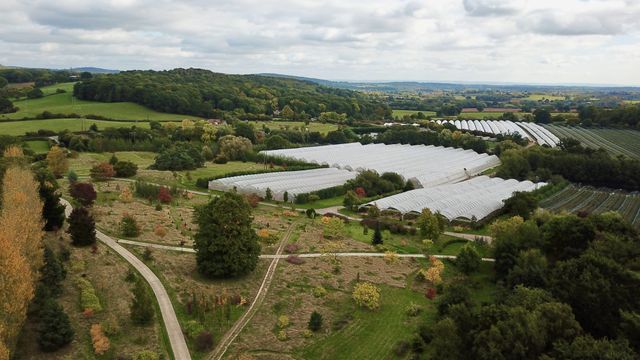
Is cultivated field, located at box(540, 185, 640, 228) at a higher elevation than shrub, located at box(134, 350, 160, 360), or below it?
higher

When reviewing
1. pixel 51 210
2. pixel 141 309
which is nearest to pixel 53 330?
pixel 141 309

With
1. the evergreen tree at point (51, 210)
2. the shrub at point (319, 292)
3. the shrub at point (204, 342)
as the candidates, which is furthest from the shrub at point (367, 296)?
the evergreen tree at point (51, 210)

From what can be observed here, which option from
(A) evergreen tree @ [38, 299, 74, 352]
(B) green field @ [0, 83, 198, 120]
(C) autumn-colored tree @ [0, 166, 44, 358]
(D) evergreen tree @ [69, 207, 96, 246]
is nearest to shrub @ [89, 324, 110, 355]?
(A) evergreen tree @ [38, 299, 74, 352]

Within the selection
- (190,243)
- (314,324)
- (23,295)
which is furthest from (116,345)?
(190,243)

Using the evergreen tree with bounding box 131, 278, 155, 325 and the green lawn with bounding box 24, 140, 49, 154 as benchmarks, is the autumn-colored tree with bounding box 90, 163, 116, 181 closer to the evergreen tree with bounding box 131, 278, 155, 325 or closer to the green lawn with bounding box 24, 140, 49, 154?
the green lawn with bounding box 24, 140, 49, 154

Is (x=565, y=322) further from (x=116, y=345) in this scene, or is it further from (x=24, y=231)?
(x=24, y=231)
